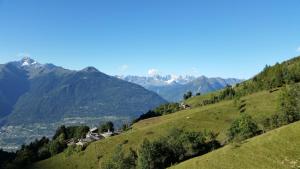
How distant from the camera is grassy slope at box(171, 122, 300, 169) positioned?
7431cm

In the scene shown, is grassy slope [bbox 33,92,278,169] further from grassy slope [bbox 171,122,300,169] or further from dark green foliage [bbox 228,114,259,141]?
grassy slope [bbox 171,122,300,169]

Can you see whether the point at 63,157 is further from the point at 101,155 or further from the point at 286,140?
the point at 286,140

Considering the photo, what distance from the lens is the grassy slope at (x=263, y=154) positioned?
74.3 m

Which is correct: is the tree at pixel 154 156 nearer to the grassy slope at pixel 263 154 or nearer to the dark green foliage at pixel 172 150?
the dark green foliage at pixel 172 150

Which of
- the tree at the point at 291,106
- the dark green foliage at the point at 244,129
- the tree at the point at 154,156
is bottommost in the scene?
the tree at the point at 154,156

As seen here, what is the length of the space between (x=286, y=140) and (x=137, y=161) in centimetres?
5746

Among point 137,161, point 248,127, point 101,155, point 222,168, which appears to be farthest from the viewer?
point 101,155

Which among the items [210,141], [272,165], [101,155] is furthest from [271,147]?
[101,155]

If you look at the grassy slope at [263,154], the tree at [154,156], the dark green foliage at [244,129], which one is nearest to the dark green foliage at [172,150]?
the tree at [154,156]

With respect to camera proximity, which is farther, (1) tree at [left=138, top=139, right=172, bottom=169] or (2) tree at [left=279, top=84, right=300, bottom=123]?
(1) tree at [left=138, top=139, right=172, bottom=169]

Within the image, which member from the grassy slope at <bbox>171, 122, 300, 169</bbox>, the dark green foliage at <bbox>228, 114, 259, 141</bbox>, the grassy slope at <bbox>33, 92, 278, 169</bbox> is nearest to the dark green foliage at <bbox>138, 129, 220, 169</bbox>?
the dark green foliage at <bbox>228, 114, 259, 141</bbox>

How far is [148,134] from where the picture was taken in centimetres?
17162

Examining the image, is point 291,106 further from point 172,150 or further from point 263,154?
point 263,154

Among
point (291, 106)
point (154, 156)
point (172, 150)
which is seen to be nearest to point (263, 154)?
point (291, 106)
